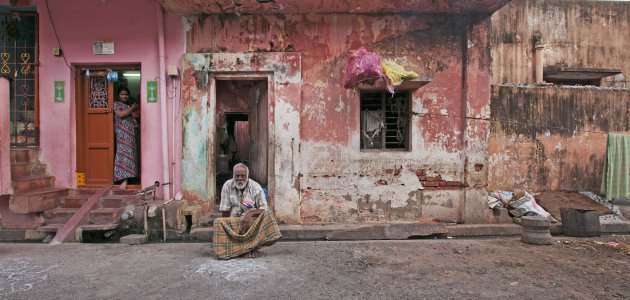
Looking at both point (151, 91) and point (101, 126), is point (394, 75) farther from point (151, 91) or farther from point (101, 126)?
point (101, 126)

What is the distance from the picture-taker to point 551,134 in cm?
786

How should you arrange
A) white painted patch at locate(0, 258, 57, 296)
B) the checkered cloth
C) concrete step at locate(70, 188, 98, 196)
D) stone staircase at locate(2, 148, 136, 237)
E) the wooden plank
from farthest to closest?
the checkered cloth < concrete step at locate(70, 188, 98, 196) < stone staircase at locate(2, 148, 136, 237) < the wooden plank < white painted patch at locate(0, 258, 57, 296)

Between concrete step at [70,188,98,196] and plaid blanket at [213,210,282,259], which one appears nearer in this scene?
plaid blanket at [213,210,282,259]

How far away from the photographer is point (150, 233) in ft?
21.8

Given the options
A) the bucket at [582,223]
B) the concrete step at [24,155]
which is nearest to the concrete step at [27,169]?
the concrete step at [24,155]

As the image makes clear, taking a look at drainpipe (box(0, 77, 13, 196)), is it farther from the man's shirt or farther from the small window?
the small window

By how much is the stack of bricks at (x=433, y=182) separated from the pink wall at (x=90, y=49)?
4589 mm

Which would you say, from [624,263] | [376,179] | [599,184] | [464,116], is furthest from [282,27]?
[599,184]

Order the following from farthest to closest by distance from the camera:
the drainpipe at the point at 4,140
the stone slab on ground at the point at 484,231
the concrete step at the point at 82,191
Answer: the concrete step at the point at 82,191 → the stone slab on ground at the point at 484,231 → the drainpipe at the point at 4,140

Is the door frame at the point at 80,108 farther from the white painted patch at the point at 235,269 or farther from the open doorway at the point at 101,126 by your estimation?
the white painted patch at the point at 235,269

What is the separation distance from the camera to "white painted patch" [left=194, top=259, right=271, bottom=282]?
457cm

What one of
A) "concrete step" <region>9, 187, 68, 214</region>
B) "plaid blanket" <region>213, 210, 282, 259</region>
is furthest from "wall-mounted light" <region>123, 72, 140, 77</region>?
"plaid blanket" <region>213, 210, 282, 259</region>

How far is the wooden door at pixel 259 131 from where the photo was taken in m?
7.41

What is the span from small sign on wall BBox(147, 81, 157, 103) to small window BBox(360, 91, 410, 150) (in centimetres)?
392
